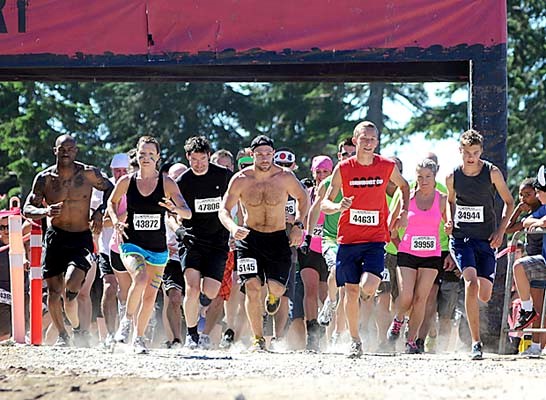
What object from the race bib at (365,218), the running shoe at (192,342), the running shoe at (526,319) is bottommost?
the running shoe at (192,342)

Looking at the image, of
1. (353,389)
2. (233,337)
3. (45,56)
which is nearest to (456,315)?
(233,337)

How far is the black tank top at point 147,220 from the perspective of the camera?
1151 cm

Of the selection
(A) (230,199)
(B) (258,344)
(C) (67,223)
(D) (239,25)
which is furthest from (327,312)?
(D) (239,25)

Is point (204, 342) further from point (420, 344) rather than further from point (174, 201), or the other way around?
point (420, 344)

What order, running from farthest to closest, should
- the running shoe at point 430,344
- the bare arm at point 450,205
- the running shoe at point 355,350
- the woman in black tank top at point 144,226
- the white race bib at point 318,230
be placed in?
the running shoe at point 430,344
the white race bib at point 318,230
the bare arm at point 450,205
the woman in black tank top at point 144,226
the running shoe at point 355,350

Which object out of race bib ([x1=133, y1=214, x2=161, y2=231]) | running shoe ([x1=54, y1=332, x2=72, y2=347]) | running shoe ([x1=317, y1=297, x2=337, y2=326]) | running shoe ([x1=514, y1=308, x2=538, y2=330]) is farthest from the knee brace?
running shoe ([x1=514, y1=308, x2=538, y2=330])

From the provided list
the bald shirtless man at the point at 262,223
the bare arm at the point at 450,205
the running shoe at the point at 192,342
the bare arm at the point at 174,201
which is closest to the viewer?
the bare arm at the point at 174,201

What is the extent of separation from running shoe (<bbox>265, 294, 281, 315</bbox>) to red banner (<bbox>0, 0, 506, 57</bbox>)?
294 centimetres

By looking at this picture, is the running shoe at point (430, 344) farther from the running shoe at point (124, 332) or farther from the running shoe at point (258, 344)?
the running shoe at point (124, 332)

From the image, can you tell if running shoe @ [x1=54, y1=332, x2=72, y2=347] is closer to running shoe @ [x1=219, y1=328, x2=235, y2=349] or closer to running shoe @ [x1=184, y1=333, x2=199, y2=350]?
running shoe @ [x1=184, y1=333, x2=199, y2=350]

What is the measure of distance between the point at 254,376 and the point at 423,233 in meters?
4.17

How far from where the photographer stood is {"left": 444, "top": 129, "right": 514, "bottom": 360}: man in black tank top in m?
11.6

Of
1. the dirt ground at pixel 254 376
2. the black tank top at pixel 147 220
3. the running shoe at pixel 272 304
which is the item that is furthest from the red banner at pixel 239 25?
the dirt ground at pixel 254 376

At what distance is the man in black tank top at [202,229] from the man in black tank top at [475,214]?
2393mm
